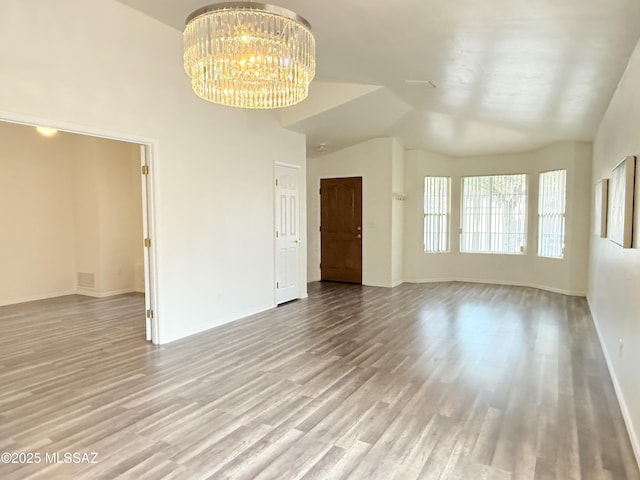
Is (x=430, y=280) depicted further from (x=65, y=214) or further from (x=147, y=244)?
(x=65, y=214)

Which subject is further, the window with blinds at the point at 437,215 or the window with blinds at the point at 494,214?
the window with blinds at the point at 437,215

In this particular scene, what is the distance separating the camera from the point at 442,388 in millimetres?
3186

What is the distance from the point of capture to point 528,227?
25.3ft

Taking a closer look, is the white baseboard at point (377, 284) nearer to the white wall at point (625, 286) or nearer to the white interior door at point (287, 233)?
the white interior door at point (287, 233)

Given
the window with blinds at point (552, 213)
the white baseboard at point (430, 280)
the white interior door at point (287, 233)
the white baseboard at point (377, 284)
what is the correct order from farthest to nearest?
the white baseboard at point (430, 280) → the white baseboard at point (377, 284) → the window with blinds at point (552, 213) → the white interior door at point (287, 233)

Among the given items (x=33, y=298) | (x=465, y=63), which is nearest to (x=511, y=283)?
(x=465, y=63)

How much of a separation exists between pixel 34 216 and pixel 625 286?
25.4 feet

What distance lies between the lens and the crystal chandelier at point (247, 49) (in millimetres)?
2279

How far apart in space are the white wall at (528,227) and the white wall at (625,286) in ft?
9.20

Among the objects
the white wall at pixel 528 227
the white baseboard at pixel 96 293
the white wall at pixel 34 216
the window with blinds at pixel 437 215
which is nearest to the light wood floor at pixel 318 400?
the white baseboard at pixel 96 293

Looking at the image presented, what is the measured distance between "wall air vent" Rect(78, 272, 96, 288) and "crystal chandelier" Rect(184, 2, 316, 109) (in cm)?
537

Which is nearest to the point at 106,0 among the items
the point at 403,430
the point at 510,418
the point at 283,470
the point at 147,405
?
the point at 147,405

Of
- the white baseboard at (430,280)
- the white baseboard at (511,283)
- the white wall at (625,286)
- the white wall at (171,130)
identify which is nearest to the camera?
the white wall at (625,286)

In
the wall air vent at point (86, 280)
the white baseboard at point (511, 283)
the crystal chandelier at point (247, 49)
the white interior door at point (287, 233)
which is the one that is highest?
the crystal chandelier at point (247, 49)
